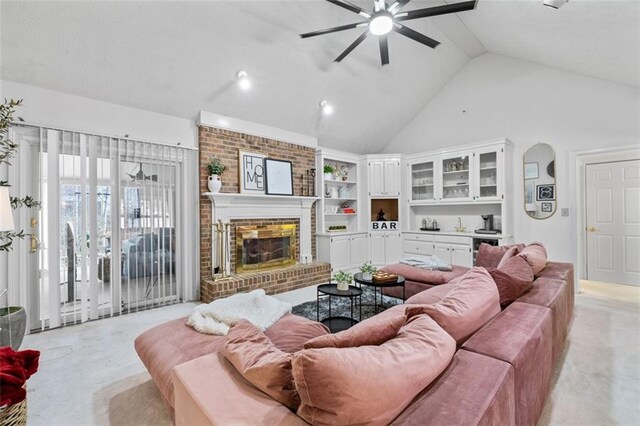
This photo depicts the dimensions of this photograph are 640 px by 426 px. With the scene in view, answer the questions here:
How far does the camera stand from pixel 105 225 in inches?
134

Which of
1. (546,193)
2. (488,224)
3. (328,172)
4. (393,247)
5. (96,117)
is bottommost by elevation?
(393,247)

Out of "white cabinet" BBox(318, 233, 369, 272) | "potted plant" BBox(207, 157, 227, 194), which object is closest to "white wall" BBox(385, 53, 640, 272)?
"white cabinet" BBox(318, 233, 369, 272)

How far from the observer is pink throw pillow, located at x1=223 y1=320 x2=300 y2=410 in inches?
40.4

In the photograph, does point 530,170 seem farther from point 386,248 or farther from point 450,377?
point 450,377

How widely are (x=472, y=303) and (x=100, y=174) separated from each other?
13.0ft

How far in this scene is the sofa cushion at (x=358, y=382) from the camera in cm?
83

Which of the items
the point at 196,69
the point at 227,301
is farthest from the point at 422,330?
the point at 196,69

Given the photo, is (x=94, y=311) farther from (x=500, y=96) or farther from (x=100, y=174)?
(x=500, y=96)

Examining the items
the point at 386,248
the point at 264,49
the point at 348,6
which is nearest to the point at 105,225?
the point at 264,49

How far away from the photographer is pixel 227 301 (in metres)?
2.31

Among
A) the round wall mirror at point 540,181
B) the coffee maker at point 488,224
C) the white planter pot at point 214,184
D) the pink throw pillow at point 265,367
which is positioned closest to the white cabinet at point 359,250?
the coffee maker at point 488,224

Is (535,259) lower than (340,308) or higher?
higher

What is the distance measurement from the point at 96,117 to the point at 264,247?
271 centimetres

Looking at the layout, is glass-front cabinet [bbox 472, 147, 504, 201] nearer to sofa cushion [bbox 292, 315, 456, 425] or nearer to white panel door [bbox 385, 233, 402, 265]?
white panel door [bbox 385, 233, 402, 265]
